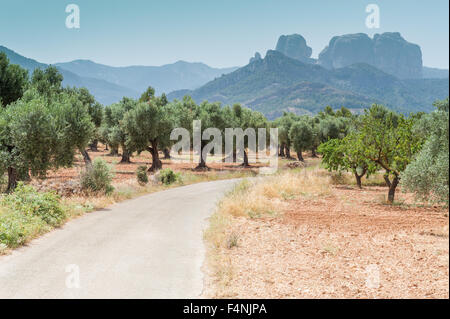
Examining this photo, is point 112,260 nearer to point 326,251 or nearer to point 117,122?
point 326,251

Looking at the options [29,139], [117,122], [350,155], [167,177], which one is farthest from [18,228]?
[117,122]

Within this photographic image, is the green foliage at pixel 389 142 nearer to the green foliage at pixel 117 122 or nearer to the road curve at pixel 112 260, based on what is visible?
the road curve at pixel 112 260

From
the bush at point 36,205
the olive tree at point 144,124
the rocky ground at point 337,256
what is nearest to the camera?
the rocky ground at point 337,256

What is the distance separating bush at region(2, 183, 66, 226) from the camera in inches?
561

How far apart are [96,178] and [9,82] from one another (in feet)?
52.5

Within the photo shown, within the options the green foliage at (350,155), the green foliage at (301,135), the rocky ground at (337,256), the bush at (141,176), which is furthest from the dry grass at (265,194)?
the green foliage at (301,135)

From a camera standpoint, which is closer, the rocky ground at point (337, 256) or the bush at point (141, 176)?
the rocky ground at point (337, 256)

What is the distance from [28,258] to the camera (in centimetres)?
1015

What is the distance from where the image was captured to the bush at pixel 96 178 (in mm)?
21375

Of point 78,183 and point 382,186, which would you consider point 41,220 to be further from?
point 382,186

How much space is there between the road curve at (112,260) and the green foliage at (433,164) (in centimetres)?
719

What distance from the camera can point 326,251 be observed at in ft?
35.7
